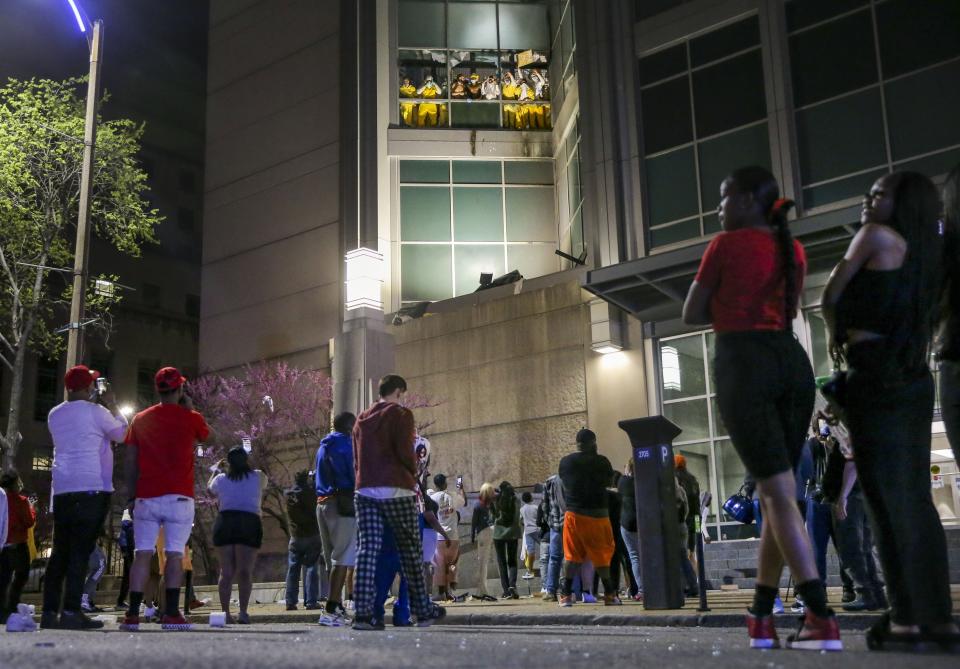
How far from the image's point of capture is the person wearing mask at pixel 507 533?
556 inches

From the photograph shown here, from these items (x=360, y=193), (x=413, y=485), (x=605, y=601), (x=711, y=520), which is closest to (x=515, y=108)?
(x=360, y=193)

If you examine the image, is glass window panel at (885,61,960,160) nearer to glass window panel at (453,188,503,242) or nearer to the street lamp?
glass window panel at (453,188,503,242)

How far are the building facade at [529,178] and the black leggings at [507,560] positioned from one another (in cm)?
685

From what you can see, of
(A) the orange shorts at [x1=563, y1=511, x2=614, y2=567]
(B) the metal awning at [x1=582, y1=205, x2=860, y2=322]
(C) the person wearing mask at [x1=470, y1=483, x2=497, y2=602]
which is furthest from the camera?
(B) the metal awning at [x1=582, y1=205, x2=860, y2=322]

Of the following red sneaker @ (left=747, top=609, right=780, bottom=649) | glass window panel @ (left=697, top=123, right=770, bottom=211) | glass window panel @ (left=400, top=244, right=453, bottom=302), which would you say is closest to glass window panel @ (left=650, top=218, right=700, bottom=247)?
glass window panel @ (left=697, top=123, right=770, bottom=211)

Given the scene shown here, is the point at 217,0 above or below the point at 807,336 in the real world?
above

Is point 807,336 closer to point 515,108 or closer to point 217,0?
point 515,108

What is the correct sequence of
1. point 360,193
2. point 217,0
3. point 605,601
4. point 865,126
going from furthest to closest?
point 217,0
point 360,193
point 865,126
point 605,601

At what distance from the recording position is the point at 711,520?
20203 millimetres

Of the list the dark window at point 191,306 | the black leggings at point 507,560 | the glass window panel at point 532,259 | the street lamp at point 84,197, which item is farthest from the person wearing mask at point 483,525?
the dark window at point 191,306

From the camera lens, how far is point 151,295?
54188 millimetres

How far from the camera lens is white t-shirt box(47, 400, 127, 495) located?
22.4ft

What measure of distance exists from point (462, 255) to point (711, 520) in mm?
10962

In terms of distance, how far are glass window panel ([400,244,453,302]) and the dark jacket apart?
1834 cm
